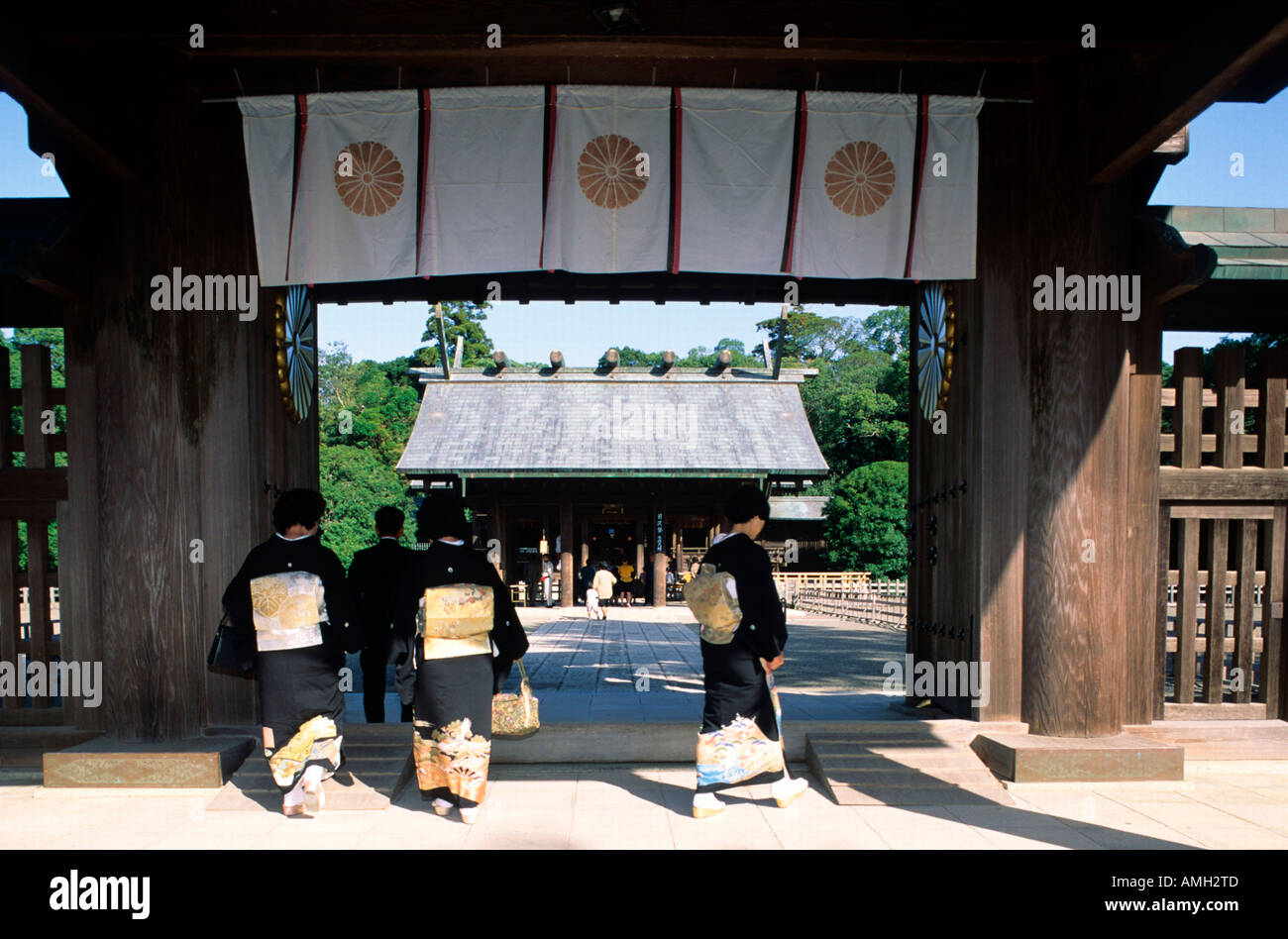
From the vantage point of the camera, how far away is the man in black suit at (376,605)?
19.5 ft

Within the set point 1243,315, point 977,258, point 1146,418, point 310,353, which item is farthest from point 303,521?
point 1243,315

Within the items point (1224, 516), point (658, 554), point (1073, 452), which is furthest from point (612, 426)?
point (1073, 452)

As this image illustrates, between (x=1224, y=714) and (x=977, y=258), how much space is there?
356 centimetres

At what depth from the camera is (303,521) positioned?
4.90m

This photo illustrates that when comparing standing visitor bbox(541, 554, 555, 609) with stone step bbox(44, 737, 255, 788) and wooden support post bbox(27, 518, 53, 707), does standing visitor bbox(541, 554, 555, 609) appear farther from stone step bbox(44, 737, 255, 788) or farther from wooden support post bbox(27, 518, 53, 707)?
stone step bbox(44, 737, 255, 788)

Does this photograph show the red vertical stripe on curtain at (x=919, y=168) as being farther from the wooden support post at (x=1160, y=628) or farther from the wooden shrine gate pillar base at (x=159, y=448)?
the wooden shrine gate pillar base at (x=159, y=448)

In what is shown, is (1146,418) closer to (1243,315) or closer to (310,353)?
(1243,315)

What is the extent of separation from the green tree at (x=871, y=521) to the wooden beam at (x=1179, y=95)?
23271mm

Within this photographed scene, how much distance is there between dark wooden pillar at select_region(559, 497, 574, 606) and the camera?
23562mm

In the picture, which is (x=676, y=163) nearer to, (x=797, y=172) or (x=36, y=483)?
(x=797, y=172)

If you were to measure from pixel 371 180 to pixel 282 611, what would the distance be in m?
2.72

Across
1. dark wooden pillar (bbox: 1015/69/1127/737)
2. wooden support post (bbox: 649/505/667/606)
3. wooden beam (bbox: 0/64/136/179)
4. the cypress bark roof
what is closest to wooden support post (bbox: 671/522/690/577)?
wooden support post (bbox: 649/505/667/606)

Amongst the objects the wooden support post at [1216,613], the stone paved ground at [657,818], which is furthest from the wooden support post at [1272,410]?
the stone paved ground at [657,818]

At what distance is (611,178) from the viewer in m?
5.59
